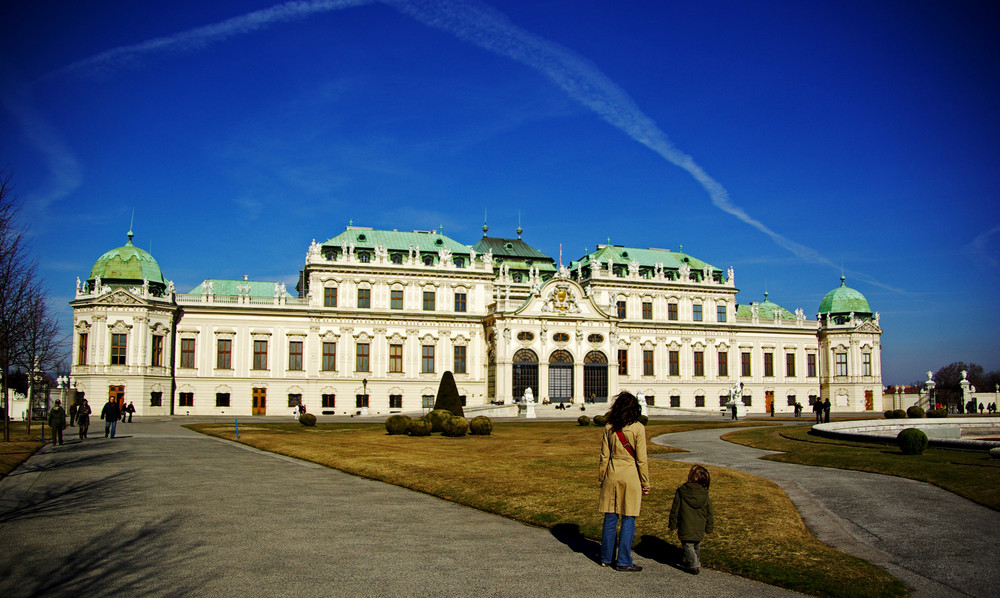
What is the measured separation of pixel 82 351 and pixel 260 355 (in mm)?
14871

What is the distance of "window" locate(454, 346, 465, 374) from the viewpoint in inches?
3103

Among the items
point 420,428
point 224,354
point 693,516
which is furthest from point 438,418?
point 224,354

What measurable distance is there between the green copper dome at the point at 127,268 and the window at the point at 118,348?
5.44 meters

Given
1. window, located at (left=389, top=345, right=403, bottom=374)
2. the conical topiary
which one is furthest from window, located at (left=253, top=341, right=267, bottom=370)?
the conical topiary

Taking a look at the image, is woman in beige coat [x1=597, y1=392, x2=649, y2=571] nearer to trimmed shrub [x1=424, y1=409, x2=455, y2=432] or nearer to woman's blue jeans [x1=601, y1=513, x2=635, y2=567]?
woman's blue jeans [x1=601, y1=513, x2=635, y2=567]

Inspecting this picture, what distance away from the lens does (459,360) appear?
79.1 meters

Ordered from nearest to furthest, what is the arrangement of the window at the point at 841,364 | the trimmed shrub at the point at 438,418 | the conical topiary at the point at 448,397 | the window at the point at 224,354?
1. the trimmed shrub at the point at 438,418
2. the conical topiary at the point at 448,397
3. the window at the point at 224,354
4. the window at the point at 841,364

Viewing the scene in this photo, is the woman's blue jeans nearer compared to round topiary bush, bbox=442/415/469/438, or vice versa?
the woman's blue jeans

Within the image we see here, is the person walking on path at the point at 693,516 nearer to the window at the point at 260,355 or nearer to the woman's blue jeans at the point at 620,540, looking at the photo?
the woman's blue jeans at the point at 620,540

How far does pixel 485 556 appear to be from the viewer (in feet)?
42.5

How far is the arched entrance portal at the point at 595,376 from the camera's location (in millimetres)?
79812

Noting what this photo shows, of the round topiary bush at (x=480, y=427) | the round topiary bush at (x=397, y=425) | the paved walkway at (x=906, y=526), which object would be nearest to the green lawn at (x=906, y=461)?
the paved walkway at (x=906, y=526)

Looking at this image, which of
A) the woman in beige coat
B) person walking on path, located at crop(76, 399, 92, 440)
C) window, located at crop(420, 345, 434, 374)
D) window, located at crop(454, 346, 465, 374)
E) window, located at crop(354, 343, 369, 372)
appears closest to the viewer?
the woman in beige coat

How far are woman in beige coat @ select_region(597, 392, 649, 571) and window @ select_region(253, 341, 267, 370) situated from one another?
6593 cm
